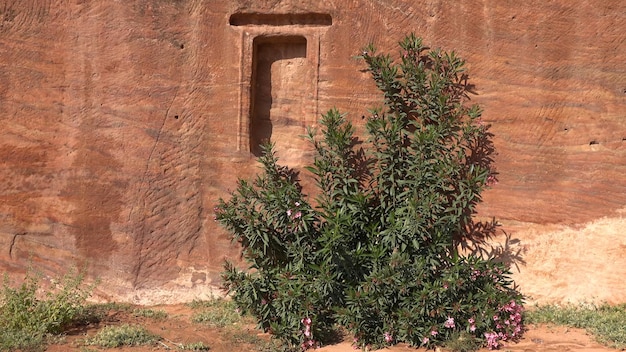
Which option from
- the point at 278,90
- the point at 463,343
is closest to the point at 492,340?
the point at 463,343

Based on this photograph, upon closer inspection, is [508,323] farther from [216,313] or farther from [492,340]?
[216,313]

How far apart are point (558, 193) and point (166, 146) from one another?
376 centimetres

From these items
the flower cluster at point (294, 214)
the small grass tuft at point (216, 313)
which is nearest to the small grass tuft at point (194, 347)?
the small grass tuft at point (216, 313)

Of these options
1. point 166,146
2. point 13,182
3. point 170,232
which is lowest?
point 170,232

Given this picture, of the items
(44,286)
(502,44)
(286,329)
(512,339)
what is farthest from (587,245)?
(44,286)

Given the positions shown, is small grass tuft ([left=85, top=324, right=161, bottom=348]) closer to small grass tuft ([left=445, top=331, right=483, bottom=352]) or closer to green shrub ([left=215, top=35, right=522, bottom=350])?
green shrub ([left=215, top=35, right=522, bottom=350])

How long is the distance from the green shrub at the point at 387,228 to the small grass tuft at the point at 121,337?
0.83 m

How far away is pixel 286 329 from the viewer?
5.78 m

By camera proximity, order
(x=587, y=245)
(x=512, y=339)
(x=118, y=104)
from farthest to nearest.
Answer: (x=118, y=104) < (x=587, y=245) < (x=512, y=339)

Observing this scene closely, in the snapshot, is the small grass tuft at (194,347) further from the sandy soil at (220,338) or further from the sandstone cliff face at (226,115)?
the sandstone cliff face at (226,115)

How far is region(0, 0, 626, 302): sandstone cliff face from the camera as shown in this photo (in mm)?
6305

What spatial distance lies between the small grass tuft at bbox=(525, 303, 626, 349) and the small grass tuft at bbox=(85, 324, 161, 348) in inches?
130

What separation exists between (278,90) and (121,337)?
273cm

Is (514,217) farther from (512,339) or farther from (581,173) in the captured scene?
(512,339)
